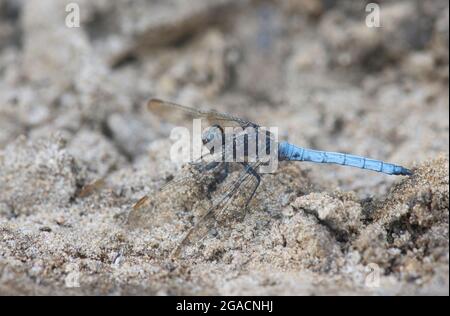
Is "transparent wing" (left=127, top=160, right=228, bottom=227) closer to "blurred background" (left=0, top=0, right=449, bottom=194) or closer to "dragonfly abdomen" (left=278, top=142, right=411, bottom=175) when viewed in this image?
"dragonfly abdomen" (left=278, top=142, right=411, bottom=175)

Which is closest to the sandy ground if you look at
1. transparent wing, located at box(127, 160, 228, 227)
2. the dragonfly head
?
transparent wing, located at box(127, 160, 228, 227)

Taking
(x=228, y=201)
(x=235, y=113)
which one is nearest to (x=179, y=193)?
(x=228, y=201)

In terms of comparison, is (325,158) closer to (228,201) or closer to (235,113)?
(228,201)

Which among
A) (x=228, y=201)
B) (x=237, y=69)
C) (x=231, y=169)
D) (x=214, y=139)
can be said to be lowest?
(x=228, y=201)

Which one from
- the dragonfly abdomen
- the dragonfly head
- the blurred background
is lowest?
the dragonfly abdomen
